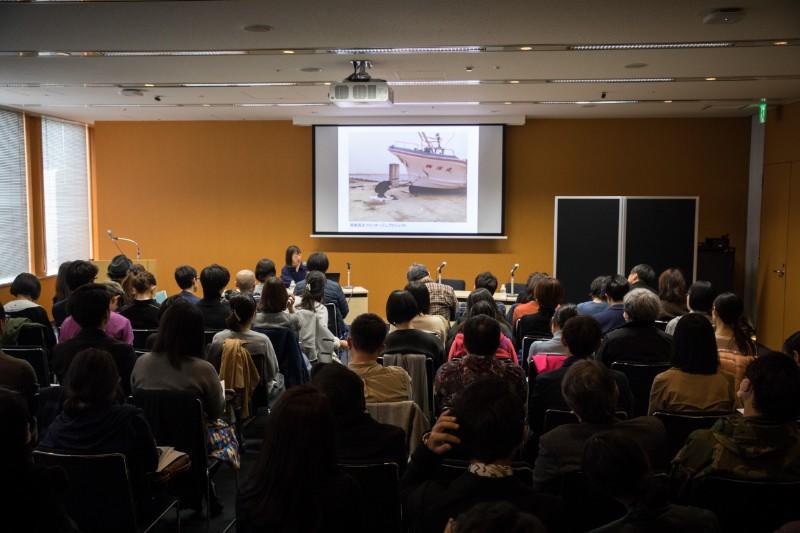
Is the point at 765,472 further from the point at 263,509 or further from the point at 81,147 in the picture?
the point at 81,147

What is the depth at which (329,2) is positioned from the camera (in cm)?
430

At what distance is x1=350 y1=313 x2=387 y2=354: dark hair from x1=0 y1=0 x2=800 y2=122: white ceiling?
6.87 ft

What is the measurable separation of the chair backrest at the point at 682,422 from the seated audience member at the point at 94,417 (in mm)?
2138

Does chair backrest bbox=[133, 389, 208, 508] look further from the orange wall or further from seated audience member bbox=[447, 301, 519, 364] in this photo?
the orange wall

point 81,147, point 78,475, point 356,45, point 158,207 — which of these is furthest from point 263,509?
point 81,147

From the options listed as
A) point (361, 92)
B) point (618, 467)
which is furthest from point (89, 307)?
point (361, 92)

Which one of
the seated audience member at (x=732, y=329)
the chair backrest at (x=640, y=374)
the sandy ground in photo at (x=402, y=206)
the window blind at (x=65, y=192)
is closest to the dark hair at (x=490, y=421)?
the chair backrest at (x=640, y=374)

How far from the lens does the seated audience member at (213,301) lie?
5.06 meters

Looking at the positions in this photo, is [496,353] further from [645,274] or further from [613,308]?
[645,274]

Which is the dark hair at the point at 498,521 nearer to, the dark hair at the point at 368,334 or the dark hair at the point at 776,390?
the dark hair at the point at 776,390

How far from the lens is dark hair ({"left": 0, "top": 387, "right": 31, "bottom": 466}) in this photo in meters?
1.98

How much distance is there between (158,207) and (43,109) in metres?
2.12

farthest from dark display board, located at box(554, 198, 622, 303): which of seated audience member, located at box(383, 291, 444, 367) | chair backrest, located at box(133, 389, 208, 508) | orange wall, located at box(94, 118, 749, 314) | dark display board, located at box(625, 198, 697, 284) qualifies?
chair backrest, located at box(133, 389, 208, 508)

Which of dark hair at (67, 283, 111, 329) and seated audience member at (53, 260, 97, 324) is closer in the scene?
dark hair at (67, 283, 111, 329)
